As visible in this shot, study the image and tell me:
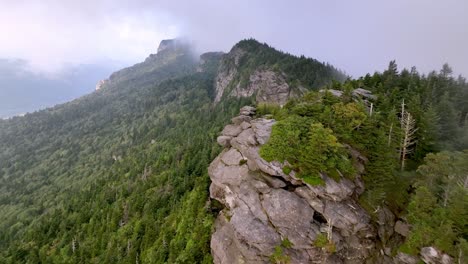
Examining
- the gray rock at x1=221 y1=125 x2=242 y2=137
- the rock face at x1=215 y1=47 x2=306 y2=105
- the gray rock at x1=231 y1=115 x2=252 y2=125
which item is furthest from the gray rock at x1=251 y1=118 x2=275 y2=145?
the rock face at x1=215 y1=47 x2=306 y2=105

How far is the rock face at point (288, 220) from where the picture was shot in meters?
34.1

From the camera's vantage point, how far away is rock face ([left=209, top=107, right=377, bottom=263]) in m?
34.1

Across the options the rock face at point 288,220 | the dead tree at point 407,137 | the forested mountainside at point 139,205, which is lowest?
the forested mountainside at point 139,205

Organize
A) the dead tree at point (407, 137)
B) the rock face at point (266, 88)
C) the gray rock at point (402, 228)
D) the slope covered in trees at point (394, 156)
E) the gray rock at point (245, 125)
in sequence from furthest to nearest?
the rock face at point (266, 88)
the gray rock at point (245, 125)
the dead tree at point (407, 137)
the gray rock at point (402, 228)
the slope covered in trees at point (394, 156)

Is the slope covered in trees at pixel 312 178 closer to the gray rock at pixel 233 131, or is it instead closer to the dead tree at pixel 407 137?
the dead tree at pixel 407 137

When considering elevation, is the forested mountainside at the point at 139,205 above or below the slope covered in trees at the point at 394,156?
below

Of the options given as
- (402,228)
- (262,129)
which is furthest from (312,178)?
(402,228)

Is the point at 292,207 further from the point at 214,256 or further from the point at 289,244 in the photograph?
the point at 214,256

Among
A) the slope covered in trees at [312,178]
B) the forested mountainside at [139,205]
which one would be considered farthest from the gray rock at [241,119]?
the forested mountainside at [139,205]

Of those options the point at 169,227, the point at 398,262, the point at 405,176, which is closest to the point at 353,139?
the point at 405,176

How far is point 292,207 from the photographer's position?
35.2 meters

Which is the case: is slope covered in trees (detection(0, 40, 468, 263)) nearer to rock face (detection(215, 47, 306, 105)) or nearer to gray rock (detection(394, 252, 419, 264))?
gray rock (detection(394, 252, 419, 264))

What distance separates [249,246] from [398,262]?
59.2 feet

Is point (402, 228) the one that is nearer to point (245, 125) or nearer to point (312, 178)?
point (312, 178)
